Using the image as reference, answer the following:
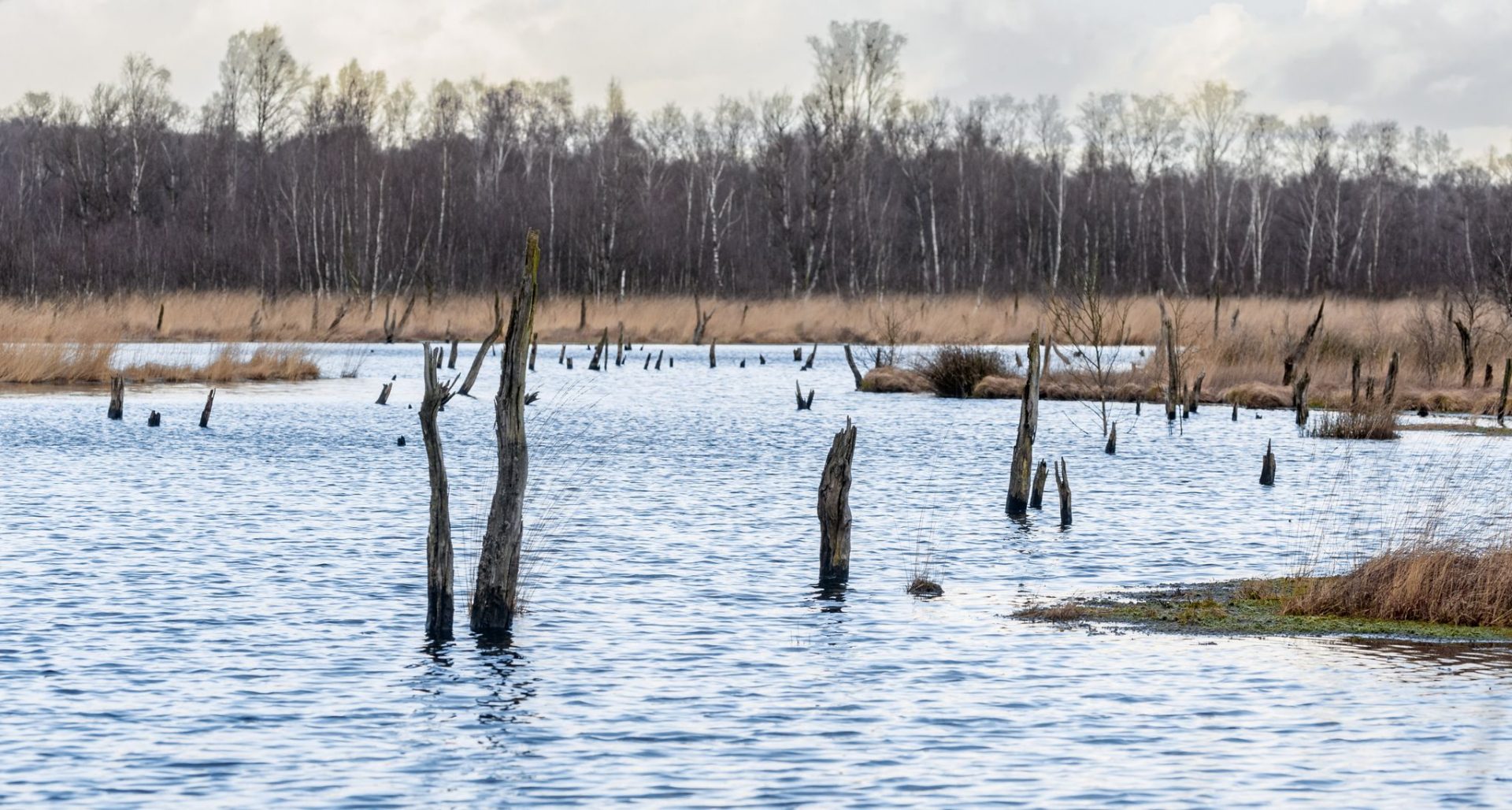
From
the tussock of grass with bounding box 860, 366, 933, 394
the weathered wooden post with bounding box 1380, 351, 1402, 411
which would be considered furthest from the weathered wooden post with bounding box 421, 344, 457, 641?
the tussock of grass with bounding box 860, 366, 933, 394

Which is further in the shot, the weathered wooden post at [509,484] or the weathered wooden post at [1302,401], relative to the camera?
the weathered wooden post at [1302,401]

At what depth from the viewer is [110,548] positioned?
17.0 meters

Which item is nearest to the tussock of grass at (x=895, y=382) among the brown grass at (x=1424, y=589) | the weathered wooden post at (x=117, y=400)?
the weathered wooden post at (x=117, y=400)

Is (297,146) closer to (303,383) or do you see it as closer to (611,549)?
(303,383)

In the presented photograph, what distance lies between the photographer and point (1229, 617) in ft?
44.2

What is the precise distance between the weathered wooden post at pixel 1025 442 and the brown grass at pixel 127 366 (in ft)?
87.7

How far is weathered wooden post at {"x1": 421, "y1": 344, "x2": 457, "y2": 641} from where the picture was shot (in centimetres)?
1143

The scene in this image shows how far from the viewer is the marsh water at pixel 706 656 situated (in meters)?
9.31

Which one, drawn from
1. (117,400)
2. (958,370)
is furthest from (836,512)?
(958,370)

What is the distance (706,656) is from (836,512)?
2822mm

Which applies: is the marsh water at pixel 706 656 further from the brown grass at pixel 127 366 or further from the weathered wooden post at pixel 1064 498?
the brown grass at pixel 127 366

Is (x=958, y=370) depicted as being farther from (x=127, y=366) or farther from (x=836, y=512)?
(x=836, y=512)

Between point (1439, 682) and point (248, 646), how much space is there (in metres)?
7.99

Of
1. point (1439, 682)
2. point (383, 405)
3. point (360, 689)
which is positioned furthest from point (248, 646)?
point (383, 405)
